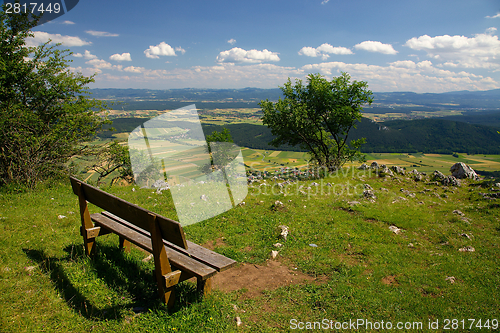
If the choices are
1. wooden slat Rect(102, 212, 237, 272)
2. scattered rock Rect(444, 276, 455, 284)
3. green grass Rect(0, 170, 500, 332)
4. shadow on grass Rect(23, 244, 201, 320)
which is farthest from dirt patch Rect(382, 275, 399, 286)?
shadow on grass Rect(23, 244, 201, 320)

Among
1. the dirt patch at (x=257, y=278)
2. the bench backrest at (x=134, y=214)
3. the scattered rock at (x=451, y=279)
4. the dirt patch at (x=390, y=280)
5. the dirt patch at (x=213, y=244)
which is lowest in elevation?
the dirt patch at (x=213, y=244)

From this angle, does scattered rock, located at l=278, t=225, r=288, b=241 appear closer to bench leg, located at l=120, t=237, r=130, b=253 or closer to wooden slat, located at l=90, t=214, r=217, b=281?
wooden slat, located at l=90, t=214, r=217, b=281

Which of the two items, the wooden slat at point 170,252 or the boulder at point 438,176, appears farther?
the boulder at point 438,176

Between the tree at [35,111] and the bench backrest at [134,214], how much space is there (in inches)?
268

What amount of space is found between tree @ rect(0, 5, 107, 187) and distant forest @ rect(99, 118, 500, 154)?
59.5 meters

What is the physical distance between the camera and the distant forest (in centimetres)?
7956

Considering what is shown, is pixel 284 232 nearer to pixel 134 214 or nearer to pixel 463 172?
pixel 134 214

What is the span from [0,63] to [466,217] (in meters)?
17.4

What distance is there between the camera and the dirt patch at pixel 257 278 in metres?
4.40

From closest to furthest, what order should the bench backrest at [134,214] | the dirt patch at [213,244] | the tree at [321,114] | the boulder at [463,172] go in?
1. the bench backrest at [134,214]
2. the dirt patch at [213,244]
3. the boulder at [463,172]
4. the tree at [321,114]

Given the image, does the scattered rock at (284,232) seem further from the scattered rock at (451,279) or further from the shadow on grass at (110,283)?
the scattered rock at (451,279)

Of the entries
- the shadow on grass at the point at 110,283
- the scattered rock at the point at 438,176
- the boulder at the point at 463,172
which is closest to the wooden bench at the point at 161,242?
the shadow on grass at the point at 110,283

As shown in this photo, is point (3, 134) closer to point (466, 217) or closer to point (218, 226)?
point (218, 226)

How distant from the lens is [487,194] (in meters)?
9.98
